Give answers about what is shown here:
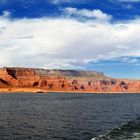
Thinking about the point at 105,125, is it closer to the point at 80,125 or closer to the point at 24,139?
the point at 80,125

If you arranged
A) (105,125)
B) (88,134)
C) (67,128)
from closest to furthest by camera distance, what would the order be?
(88,134)
(67,128)
(105,125)

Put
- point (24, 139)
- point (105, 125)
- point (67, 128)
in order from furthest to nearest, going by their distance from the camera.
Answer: point (105, 125) < point (67, 128) < point (24, 139)

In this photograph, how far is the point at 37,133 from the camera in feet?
173

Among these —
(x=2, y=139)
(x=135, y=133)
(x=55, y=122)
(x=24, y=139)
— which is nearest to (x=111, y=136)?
(x=135, y=133)

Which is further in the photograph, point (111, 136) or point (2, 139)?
point (2, 139)

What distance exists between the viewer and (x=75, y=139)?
160 feet

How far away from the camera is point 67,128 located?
5816 cm

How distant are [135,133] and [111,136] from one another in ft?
11.9

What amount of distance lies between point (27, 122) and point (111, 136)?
25136 mm

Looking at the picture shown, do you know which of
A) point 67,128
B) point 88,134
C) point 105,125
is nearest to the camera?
point 88,134

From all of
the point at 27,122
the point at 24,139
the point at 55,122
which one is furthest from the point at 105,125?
the point at 24,139

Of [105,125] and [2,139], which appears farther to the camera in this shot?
[105,125]

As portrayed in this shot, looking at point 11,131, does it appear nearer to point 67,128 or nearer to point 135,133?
point 67,128

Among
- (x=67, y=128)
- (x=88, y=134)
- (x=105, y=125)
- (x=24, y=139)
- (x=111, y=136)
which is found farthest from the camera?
(x=105, y=125)
